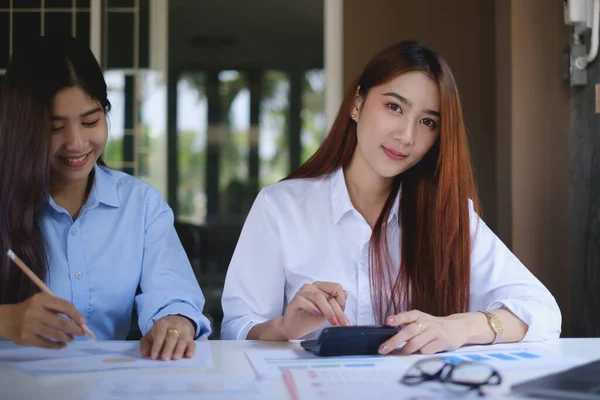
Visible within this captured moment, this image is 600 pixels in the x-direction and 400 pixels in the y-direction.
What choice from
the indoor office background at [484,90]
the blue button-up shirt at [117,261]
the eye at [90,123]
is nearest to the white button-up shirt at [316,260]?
the blue button-up shirt at [117,261]

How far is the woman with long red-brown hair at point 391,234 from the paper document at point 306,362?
37 cm

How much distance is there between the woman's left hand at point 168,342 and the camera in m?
1.38

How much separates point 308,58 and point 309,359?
816 cm

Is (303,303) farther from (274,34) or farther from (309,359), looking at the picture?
(274,34)

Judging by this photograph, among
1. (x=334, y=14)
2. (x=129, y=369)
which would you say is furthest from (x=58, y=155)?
(x=334, y=14)

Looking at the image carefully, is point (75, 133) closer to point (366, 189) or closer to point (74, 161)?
point (74, 161)

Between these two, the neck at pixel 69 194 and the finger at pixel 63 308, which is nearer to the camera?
the finger at pixel 63 308

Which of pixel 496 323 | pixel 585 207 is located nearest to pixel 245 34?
pixel 585 207

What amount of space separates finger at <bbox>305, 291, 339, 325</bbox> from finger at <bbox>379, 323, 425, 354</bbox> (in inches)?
5.2

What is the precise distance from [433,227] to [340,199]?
0.83ft

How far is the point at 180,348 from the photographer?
54.9 inches

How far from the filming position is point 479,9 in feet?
13.9

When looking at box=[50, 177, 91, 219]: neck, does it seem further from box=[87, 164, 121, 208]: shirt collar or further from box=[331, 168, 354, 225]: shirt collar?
box=[331, 168, 354, 225]: shirt collar

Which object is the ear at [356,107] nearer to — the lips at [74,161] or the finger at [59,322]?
the lips at [74,161]
